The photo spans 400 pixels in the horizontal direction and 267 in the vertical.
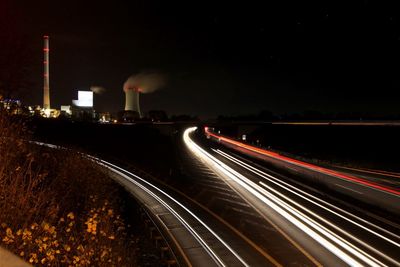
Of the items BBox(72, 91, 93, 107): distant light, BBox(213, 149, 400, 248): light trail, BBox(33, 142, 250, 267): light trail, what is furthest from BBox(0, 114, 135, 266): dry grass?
BBox(72, 91, 93, 107): distant light

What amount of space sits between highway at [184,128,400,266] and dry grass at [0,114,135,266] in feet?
25.0

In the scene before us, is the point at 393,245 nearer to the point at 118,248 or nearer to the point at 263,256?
the point at 263,256

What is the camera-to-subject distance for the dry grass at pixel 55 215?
441 inches

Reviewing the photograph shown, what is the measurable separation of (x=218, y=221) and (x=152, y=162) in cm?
2738

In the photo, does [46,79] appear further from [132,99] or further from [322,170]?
[322,170]

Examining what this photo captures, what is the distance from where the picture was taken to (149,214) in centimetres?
2784

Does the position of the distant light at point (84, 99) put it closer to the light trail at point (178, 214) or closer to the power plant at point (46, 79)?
the power plant at point (46, 79)

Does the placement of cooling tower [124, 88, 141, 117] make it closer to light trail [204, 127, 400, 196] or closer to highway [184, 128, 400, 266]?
light trail [204, 127, 400, 196]

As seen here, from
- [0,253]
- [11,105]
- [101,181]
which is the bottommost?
[101,181]

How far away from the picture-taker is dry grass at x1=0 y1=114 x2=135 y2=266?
1120 centimetres

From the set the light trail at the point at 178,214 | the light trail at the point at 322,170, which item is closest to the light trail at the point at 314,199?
the light trail at the point at 322,170

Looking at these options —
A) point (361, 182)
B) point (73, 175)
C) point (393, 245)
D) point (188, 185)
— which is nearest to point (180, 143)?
point (188, 185)

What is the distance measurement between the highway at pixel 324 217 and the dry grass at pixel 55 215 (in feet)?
25.0

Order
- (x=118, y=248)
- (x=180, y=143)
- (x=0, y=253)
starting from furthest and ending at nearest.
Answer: (x=180, y=143)
(x=118, y=248)
(x=0, y=253)
